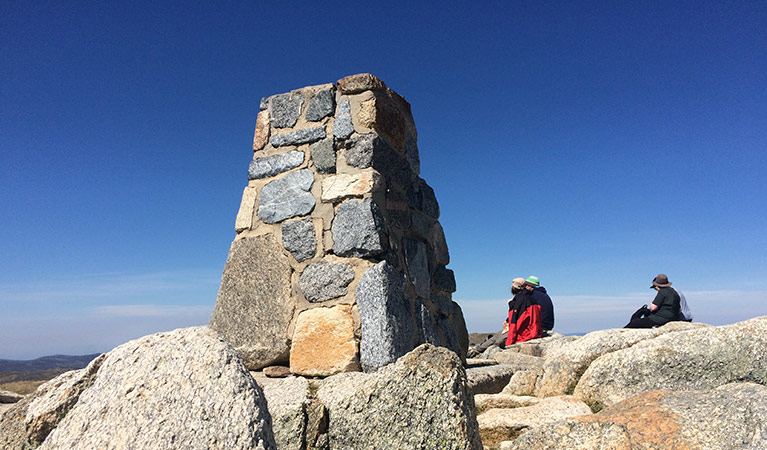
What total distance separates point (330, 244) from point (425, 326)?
1055 millimetres

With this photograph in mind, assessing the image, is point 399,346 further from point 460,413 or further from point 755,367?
point 755,367

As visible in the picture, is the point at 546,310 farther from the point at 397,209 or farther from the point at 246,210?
the point at 246,210

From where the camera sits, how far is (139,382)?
6.00ft

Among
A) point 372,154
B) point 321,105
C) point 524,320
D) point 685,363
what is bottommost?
point 685,363

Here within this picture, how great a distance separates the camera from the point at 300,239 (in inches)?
155

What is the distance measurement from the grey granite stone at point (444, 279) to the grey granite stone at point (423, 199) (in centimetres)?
53

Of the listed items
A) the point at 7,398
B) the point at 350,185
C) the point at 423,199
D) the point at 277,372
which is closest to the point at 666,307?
the point at 423,199

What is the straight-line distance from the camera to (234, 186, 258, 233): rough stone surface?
13.8 feet

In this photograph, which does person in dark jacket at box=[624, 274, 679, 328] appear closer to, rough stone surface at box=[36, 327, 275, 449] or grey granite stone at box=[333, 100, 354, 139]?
grey granite stone at box=[333, 100, 354, 139]

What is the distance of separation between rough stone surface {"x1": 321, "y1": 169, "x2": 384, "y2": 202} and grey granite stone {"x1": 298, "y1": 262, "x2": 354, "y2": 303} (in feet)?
1.74

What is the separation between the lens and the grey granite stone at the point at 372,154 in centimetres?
392

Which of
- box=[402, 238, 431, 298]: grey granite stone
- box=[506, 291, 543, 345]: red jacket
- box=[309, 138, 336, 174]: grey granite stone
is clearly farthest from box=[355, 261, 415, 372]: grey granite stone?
box=[506, 291, 543, 345]: red jacket

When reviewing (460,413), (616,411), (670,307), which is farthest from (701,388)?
(670,307)

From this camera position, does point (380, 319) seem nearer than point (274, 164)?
Yes
